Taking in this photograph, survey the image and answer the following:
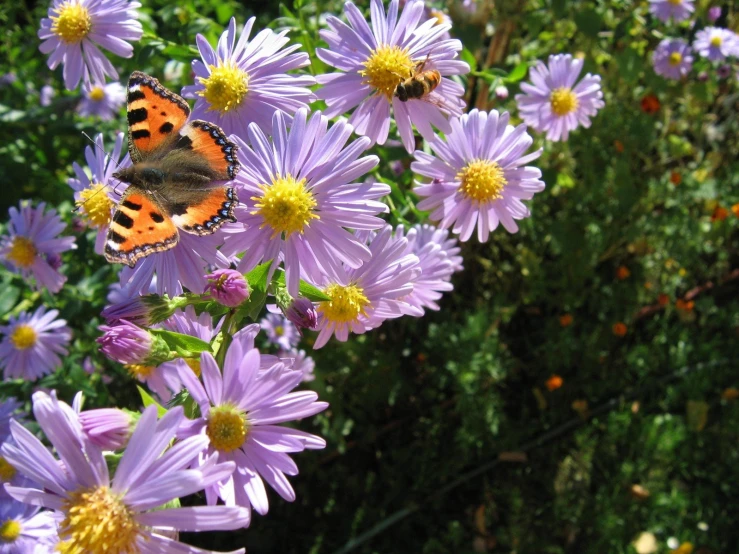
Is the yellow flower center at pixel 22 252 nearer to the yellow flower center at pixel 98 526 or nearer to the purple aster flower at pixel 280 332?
the purple aster flower at pixel 280 332

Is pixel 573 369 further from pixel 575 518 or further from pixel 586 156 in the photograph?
pixel 586 156

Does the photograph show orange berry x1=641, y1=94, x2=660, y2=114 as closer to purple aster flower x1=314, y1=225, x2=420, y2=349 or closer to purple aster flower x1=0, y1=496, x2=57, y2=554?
purple aster flower x1=314, y1=225, x2=420, y2=349

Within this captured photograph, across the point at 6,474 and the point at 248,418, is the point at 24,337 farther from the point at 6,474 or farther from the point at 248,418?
the point at 248,418

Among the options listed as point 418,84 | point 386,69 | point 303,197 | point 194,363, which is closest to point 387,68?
point 386,69

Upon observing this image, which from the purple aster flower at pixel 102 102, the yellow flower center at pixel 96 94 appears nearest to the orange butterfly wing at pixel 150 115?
the purple aster flower at pixel 102 102

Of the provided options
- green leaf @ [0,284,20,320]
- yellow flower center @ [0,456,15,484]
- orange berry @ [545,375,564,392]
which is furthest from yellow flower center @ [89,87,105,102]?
orange berry @ [545,375,564,392]
